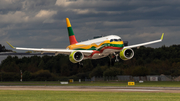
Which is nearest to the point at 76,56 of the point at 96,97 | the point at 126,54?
the point at 126,54

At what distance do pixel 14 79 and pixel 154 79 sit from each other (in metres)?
59.6

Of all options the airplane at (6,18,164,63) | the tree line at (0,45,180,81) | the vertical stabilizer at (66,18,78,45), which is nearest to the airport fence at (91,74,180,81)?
the tree line at (0,45,180,81)

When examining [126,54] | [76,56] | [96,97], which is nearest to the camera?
[96,97]

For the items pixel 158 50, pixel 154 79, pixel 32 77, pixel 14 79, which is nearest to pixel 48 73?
pixel 32 77

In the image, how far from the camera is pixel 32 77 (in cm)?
12838

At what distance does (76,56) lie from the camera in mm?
77438

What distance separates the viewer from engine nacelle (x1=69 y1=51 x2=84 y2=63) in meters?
75.9

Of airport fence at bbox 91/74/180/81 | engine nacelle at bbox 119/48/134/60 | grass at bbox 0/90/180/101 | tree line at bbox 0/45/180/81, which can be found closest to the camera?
grass at bbox 0/90/180/101

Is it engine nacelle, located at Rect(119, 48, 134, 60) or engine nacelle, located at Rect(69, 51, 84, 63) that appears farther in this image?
engine nacelle, located at Rect(69, 51, 84, 63)

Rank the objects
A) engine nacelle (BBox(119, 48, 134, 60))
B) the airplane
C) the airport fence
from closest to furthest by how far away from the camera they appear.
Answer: the airplane < engine nacelle (BBox(119, 48, 134, 60)) < the airport fence

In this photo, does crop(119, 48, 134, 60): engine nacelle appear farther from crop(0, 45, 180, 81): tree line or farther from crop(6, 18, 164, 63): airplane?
crop(0, 45, 180, 81): tree line

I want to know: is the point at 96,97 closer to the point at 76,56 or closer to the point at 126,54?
the point at 126,54

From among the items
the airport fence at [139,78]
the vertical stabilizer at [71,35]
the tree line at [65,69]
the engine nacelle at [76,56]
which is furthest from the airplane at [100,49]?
the airport fence at [139,78]

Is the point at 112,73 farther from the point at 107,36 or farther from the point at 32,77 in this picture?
the point at 107,36
